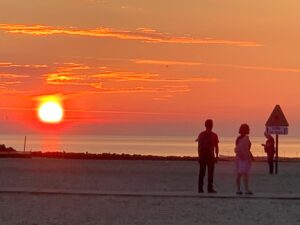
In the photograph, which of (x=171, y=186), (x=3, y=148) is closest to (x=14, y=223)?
(x=171, y=186)

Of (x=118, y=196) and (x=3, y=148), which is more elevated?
(x=3, y=148)

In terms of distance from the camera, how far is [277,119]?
113 ft

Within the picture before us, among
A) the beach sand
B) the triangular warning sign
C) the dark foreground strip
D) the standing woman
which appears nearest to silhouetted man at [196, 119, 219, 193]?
the standing woman

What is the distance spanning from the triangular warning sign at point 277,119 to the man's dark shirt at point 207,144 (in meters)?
12.2

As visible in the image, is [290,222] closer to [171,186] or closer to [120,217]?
[120,217]

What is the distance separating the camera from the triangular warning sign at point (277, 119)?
34.2 metres

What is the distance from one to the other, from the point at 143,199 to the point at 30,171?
42.2ft

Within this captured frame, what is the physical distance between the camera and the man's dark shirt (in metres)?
22.3

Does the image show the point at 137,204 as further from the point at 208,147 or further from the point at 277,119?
the point at 277,119

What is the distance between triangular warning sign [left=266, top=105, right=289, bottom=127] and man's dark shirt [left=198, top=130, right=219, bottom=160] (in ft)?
39.9

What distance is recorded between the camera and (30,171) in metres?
33.0

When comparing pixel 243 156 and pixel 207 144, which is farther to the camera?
pixel 207 144

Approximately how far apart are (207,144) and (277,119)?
41.3 ft

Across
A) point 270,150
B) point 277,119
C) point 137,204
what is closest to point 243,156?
point 137,204
